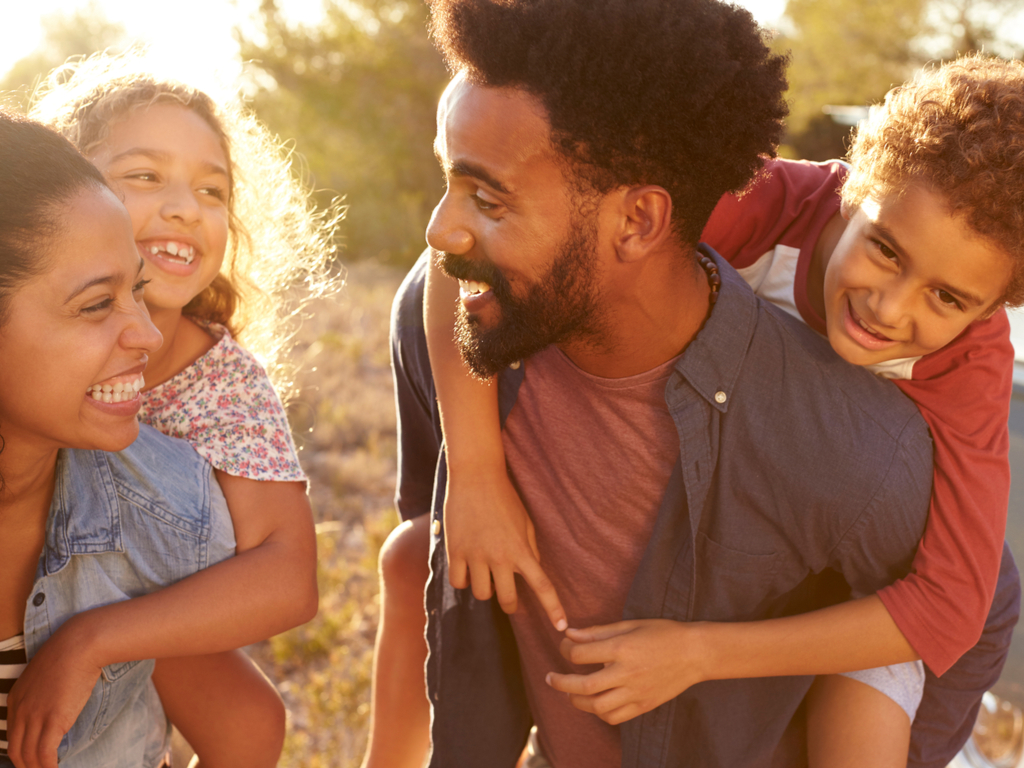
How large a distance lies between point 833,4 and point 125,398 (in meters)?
19.4

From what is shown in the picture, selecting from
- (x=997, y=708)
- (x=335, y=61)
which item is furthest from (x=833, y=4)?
(x=997, y=708)

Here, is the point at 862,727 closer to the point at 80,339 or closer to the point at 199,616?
the point at 199,616

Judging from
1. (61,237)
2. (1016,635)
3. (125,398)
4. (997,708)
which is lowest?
(997,708)

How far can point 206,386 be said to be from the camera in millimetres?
1928

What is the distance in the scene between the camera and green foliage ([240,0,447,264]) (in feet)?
40.9

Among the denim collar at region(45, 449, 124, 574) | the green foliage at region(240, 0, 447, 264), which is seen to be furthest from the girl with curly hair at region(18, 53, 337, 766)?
the green foliage at region(240, 0, 447, 264)

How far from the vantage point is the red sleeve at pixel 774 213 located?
195cm

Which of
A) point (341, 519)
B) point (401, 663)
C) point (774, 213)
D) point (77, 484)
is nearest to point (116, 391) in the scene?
point (77, 484)

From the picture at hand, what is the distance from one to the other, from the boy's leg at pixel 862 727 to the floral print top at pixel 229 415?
1.25m

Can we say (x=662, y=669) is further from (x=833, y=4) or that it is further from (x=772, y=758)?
(x=833, y=4)

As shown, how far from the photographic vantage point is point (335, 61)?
42.2 feet

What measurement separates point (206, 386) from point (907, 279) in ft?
4.90

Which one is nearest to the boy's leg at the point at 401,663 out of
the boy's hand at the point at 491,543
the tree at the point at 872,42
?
the boy's hand at the point at 491,543

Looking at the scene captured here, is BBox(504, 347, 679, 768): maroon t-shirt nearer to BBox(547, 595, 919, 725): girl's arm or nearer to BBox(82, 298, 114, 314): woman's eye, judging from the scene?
BBox(547, 595, 919, 725): girl's arm
